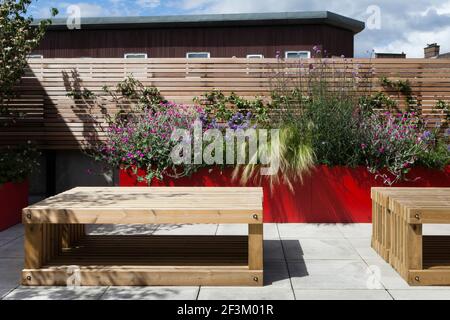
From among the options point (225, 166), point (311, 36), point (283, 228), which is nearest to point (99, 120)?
point (225, 166)

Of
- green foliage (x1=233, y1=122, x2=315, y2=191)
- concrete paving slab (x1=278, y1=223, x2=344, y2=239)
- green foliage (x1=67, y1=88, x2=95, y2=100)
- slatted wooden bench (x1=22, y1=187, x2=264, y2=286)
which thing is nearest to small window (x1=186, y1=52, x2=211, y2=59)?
green foliage (x1=67, y1=88, x2=95, y2=100)

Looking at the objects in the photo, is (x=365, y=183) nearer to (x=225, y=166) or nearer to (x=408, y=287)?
(x=225, y=166)

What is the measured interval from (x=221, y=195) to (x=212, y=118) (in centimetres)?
367

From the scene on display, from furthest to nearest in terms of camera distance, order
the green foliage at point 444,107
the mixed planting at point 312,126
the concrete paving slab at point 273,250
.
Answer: the green foliage at point 444,107, the mixed planting at point 312,126, the concrete paving slab at point 273,250

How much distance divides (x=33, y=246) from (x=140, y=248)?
3.23 ft

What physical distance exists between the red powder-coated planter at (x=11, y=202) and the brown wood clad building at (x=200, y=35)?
7755mm

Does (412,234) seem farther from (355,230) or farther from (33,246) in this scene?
(33,246)

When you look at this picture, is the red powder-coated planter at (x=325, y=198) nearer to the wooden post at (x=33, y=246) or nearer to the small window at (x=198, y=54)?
the wooden post at (x=33, y=246)

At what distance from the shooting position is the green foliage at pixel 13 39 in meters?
7.21

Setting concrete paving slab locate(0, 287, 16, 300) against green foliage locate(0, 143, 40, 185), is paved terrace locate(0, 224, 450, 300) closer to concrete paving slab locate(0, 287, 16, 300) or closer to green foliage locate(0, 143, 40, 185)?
concrete paving slab locate(0, 287, 16, 300)

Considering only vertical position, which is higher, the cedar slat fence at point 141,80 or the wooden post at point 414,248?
the cedar slat fence at point 141,80

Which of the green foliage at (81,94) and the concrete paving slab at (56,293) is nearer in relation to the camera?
the concrete paving slab at (56,293)

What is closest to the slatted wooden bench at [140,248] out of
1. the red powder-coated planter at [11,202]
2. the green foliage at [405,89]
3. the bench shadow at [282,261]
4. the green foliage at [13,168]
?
the bench shadow at [282,261]

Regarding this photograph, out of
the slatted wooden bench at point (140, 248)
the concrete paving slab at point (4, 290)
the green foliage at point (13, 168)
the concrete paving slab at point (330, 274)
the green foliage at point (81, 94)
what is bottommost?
the concrete paving slab at point (4, 290)
